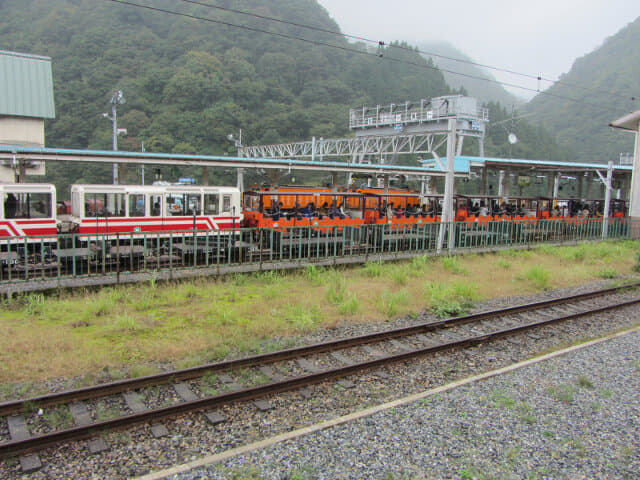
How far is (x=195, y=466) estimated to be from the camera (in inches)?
173

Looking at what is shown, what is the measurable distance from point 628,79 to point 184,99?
222ft

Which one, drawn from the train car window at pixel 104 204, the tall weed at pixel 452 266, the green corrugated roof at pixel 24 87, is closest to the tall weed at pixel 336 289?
the tall weed at pixel 452 266

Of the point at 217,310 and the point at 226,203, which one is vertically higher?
the point at 226,203

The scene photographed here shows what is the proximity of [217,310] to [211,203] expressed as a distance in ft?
24.8

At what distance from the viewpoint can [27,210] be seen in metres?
12.7

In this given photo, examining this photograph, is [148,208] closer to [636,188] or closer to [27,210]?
[27,210]

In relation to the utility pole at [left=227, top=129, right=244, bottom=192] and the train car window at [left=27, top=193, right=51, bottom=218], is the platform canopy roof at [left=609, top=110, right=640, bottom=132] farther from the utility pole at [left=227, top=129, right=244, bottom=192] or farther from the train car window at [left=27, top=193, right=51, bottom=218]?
the train car window at [left=27, top=193, right=51, bottom=218]

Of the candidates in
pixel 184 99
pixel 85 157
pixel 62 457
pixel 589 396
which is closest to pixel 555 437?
pixel 589 396

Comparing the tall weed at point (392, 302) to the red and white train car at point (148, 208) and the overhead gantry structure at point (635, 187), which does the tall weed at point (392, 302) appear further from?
the overhead gantry structure at point (635, 187)

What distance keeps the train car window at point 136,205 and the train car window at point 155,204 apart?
0.88 feet

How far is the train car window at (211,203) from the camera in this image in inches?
637

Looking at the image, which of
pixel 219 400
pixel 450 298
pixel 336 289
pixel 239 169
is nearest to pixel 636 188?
pixel 450 298

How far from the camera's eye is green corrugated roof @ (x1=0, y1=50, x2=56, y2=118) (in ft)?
92.2

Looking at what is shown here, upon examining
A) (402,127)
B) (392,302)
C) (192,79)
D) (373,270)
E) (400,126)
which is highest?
(192,79)
